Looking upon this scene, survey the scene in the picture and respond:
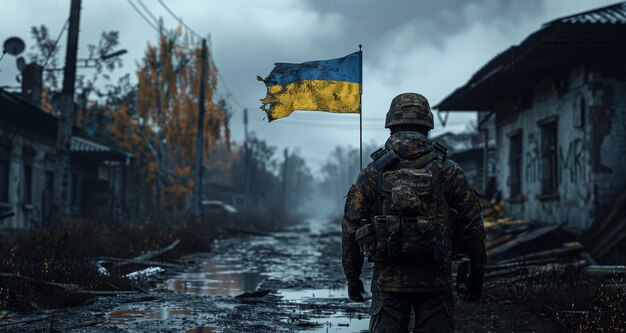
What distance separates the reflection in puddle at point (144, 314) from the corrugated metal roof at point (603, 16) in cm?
837

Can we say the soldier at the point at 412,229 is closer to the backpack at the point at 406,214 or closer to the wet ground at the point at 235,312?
the backpack at the point at 406,214

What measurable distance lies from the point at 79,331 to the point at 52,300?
1.68 m

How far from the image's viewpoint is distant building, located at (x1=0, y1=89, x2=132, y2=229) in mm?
19766

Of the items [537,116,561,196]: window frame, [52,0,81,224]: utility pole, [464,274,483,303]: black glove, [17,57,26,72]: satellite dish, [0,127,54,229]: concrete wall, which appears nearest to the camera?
[464,274,483,303]: black glove

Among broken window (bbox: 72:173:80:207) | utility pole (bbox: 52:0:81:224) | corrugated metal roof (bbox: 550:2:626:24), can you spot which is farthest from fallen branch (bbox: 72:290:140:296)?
broken window (bbox: 72:173:80:207)

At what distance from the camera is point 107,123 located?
3834 cm

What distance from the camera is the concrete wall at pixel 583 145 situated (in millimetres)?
12625

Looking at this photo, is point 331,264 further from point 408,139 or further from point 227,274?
point 408,139

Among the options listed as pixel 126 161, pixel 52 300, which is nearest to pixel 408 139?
pixel 52 300

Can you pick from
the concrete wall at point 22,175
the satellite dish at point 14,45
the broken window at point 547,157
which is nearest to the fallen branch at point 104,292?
the broken window at point 547,157

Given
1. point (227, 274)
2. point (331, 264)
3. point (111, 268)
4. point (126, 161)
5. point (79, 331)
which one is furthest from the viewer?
point (126, 161)

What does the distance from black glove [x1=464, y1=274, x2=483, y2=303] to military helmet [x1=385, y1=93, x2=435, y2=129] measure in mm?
979

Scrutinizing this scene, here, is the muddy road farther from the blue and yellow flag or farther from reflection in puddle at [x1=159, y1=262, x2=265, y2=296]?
the blue and yellow flag

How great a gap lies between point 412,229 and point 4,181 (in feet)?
63.0
